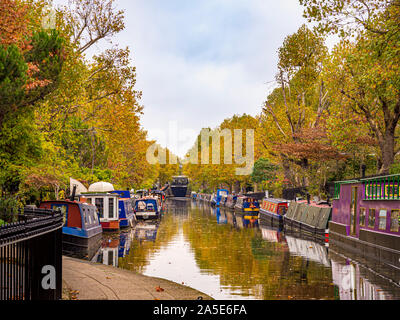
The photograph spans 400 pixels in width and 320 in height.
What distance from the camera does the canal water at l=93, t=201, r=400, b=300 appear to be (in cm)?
1672

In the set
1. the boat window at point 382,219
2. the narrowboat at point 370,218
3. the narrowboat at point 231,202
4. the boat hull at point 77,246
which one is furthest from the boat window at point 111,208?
the narrowboat at point 231,202

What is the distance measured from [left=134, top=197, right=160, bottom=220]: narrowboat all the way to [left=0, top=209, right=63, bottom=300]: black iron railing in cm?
4101

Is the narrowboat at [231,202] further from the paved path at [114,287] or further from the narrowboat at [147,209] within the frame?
the paved path at [114,287]

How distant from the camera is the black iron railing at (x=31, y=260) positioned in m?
7.93

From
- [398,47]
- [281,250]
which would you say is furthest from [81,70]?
[398,47]

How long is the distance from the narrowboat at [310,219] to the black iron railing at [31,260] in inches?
944

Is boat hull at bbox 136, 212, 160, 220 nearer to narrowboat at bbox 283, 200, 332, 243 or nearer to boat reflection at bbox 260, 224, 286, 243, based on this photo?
boat reflection at bbox 260, 224, 286, 243

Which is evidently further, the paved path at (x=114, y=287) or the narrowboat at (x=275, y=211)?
the narrowboat at (x=275, y=211)

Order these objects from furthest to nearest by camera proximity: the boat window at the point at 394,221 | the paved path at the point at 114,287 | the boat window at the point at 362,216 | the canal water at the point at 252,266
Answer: the boat window at the point at 362,216
the boat window at the point at 394,221
the canal water at the point at 252,266
the paved path at the point at 114,287

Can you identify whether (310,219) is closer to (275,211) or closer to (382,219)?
(275,211)

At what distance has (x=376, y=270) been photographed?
20.1 metres

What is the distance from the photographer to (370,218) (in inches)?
928

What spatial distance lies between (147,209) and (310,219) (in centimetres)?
2147
